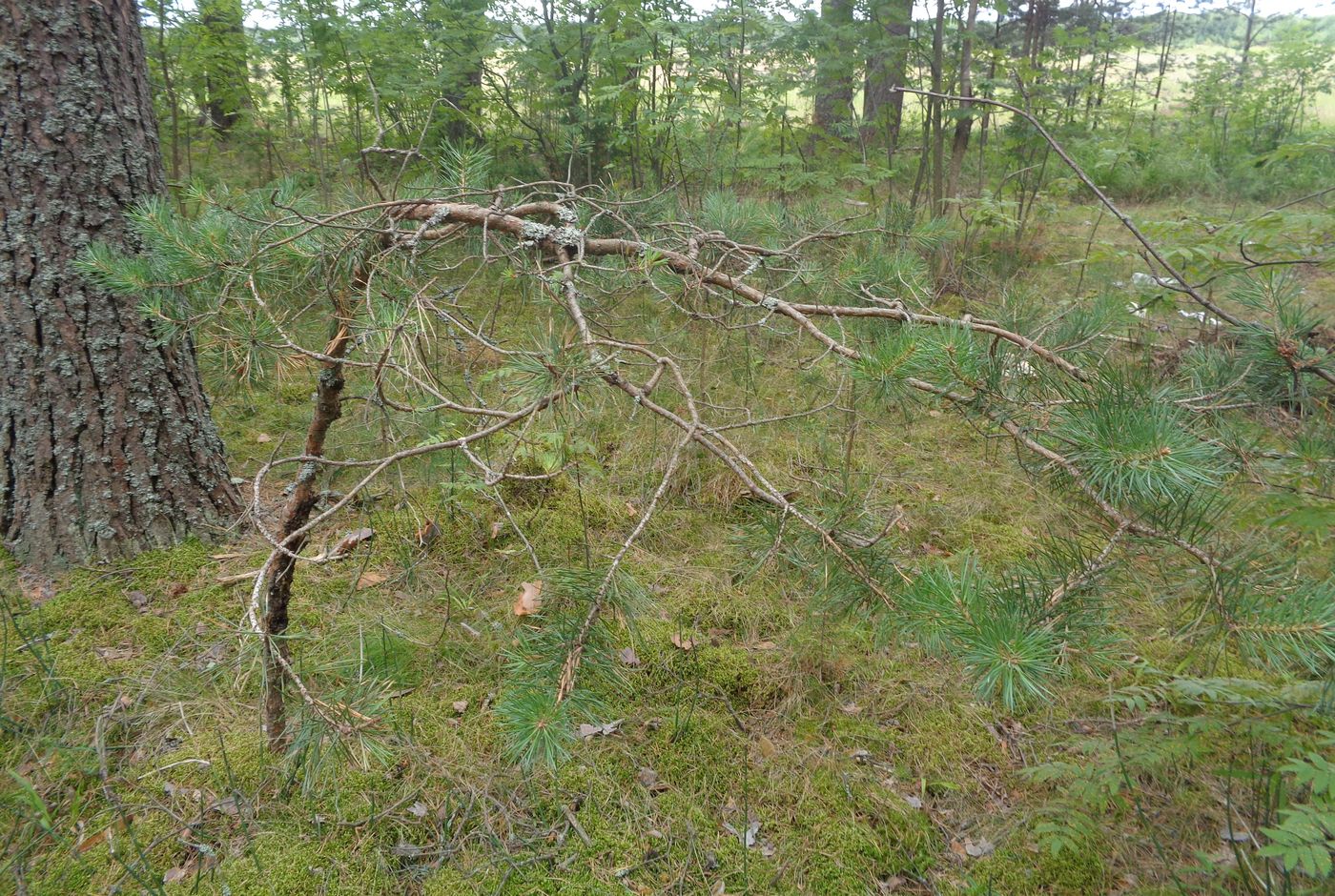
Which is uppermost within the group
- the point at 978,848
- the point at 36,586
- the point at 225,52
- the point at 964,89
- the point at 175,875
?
the point at 225,52

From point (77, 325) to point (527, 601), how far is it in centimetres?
195

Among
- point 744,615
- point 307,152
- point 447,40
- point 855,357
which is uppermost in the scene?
point 447,40

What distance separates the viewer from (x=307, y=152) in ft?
23.6

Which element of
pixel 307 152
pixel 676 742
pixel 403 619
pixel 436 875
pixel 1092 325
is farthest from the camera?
pixel 307 152

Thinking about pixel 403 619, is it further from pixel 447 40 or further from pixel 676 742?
pixel 447 40

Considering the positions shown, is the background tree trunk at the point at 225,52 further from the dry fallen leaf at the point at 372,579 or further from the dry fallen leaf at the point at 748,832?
the dry fallen leaf at the point at 748,832

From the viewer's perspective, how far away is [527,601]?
2916 millimetres

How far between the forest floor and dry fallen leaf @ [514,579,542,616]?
7cm

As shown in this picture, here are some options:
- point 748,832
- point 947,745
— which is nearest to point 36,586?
point 748,832

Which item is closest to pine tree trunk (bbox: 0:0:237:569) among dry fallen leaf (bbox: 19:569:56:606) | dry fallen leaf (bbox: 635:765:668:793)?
dry fallen leaf (bbox: 19:569:56:606)

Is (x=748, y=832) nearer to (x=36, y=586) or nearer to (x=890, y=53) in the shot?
(x=36, y=586)

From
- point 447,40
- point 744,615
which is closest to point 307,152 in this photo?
point 447,40

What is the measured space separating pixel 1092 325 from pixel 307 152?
7.61 m

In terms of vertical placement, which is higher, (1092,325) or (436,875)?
(1092,325)
